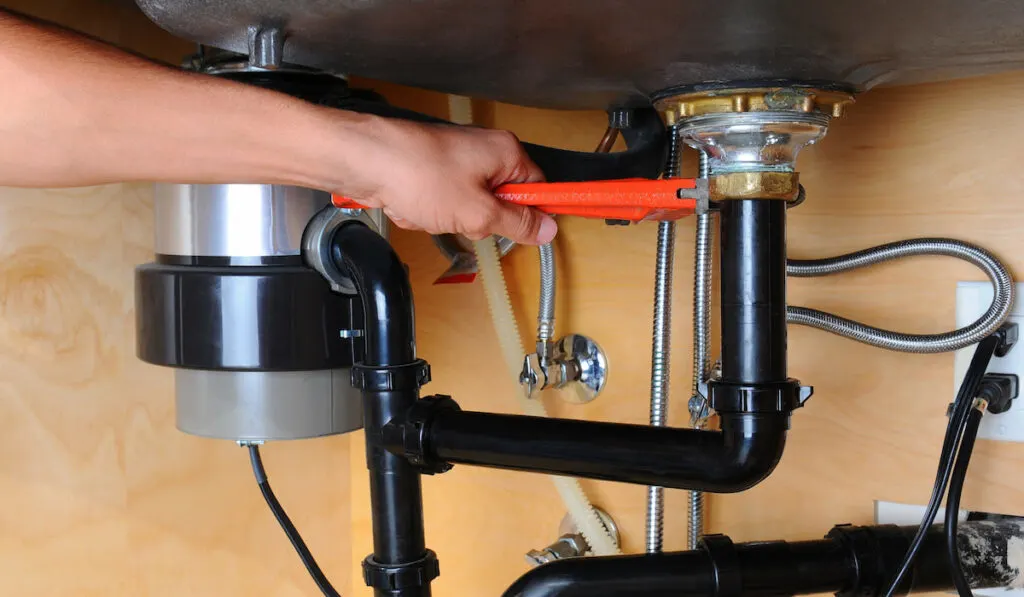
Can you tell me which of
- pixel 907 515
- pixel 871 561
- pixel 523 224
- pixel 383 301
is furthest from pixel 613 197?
pixel 907 515

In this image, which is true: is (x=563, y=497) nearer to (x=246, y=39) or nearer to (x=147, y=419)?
(x=147, y=419)

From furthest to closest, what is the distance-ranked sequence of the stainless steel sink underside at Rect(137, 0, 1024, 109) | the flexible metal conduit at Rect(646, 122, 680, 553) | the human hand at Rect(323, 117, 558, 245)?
1. the flexible metal conduit at Rect(646, 122, 680, 553)
2. the human hand at Rect(323, 117, 558, 245)
3. the stainless steel sink underside at Rect(137, 0, 1024, 109)

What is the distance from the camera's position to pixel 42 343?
84 centimetres

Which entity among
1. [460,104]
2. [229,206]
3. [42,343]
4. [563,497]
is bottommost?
[563,497]

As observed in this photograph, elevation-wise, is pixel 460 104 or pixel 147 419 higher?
pixel 460 104

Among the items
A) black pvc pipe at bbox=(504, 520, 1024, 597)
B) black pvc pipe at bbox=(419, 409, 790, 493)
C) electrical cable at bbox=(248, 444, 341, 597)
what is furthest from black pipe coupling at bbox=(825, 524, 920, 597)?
electrical cable at bbox=(248, 444, 341, 597)

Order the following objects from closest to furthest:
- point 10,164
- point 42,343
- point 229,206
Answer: point 10,164
point 229,206
point 42,343

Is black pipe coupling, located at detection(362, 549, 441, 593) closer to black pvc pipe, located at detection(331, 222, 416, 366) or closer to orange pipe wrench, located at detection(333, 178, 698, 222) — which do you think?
black pvc pipe, located at detection(331, 222, 416, 366)

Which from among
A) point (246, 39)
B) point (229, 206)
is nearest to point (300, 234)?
point (229, 206)

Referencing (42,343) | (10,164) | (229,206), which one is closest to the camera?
(10,164)

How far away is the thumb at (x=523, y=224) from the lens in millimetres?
595

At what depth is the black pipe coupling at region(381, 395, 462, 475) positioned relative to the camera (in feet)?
2.11

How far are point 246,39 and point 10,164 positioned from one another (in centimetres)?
16

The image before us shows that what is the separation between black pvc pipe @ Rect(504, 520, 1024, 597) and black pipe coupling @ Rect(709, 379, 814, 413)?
4.5 inches
